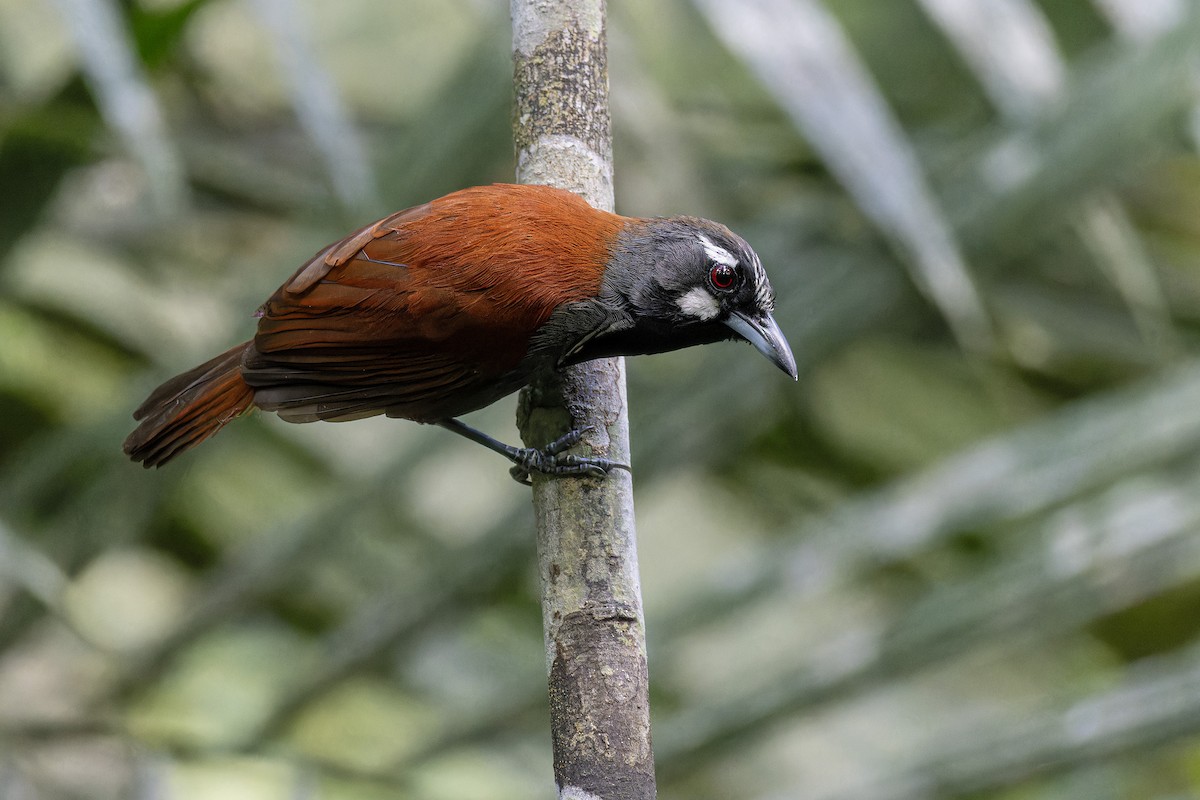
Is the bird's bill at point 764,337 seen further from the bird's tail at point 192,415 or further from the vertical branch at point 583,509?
the bird's tail at point 192,415

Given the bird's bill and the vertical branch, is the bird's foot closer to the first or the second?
the vertical branch

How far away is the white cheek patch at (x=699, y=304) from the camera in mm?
2691

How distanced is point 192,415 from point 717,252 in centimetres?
121

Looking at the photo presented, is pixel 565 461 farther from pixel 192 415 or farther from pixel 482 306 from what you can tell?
pixel 192 415

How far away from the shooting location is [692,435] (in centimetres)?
396

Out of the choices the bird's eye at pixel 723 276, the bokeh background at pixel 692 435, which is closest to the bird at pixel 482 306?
the bird's eye at pixel 723 276

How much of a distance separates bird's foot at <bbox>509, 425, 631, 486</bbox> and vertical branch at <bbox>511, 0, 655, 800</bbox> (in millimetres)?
16

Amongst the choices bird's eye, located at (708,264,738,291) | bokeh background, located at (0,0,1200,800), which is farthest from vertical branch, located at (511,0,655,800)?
bokeh background, located at (0,0,1200,800)

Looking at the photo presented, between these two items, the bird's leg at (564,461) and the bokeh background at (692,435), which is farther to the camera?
the bokeh background at (692,435)

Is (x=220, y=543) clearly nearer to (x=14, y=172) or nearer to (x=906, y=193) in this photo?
(x=14, y=172)

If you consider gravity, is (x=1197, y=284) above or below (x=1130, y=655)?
above

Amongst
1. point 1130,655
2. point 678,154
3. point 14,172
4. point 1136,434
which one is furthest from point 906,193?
point 1130,655

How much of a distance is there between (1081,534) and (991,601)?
0.35 m

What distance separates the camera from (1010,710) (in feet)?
18.0
